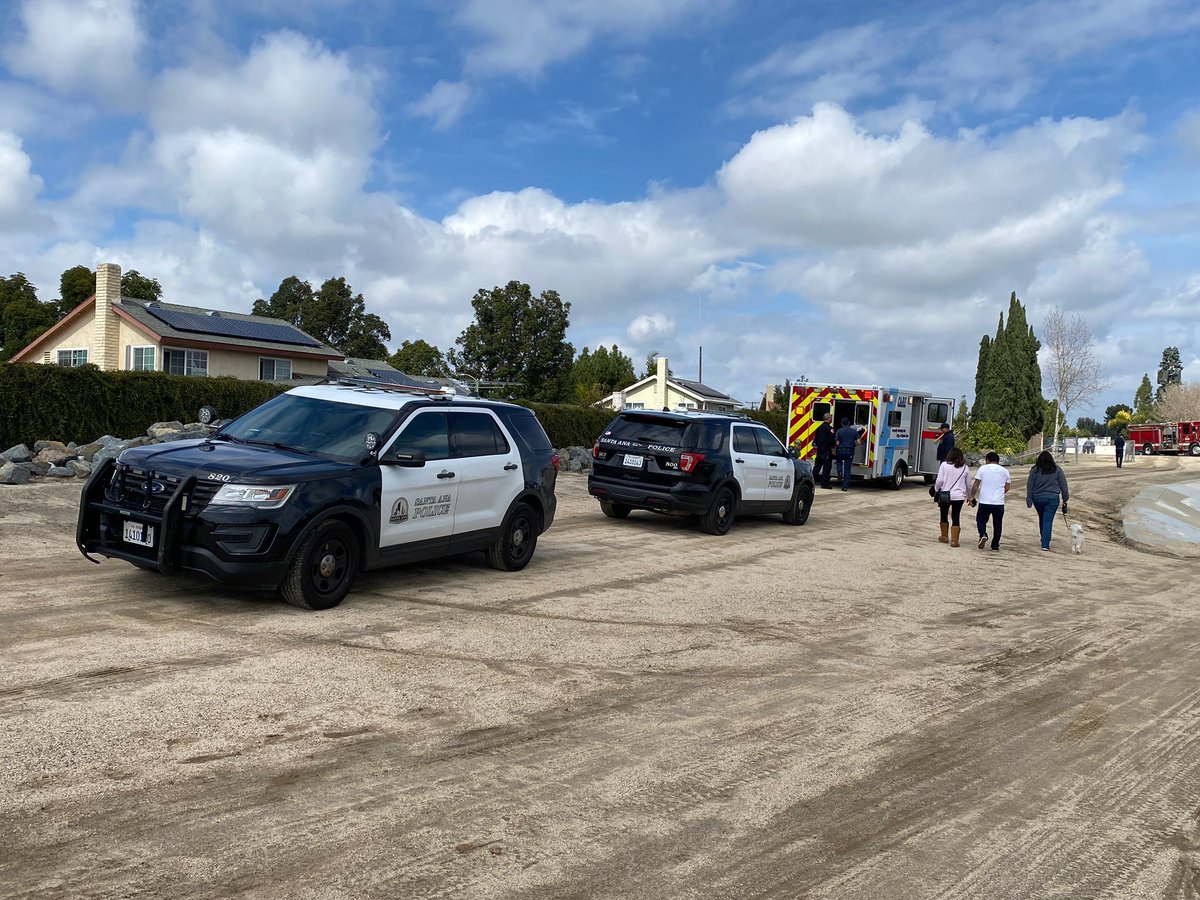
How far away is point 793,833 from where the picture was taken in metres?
4.30

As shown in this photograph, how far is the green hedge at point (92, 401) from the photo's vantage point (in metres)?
17.2

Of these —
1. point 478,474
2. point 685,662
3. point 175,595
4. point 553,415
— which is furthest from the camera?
point 553,415

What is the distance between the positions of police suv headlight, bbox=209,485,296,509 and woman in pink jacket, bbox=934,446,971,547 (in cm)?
1128

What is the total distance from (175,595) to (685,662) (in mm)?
4006

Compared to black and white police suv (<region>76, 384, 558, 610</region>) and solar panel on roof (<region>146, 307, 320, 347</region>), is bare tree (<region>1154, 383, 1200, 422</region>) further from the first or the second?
black and white police suv (<region>76, 384, 558, 610</region>)

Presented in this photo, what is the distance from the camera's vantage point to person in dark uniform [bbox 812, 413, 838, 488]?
973 inches

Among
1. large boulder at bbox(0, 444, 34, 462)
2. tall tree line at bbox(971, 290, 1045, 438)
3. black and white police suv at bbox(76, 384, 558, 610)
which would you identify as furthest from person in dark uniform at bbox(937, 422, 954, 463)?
tall tree line at bbox(971, 290, 1045, 438)

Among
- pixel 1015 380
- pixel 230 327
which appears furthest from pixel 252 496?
pixel 1015 380

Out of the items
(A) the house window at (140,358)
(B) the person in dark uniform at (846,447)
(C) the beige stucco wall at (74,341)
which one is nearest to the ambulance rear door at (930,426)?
(B) the person in dark uniform at (846,447)

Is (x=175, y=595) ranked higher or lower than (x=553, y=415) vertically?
lower

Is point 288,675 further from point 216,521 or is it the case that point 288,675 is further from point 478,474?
point 478,474

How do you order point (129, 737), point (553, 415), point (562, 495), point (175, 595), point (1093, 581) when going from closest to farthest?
point (129, 737), point (175, 595), point (1093, 581), point (562, 495), point (553, 415)

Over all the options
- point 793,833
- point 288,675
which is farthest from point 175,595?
point 793,833

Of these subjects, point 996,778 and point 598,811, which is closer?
point 598,811
